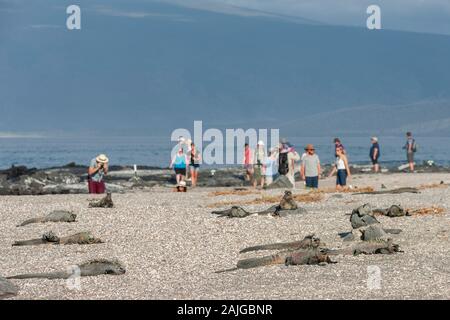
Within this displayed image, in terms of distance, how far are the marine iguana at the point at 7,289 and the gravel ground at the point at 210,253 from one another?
146 mm

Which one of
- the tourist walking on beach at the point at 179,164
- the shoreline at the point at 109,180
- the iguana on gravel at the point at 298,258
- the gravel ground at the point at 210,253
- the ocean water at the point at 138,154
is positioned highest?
the tourist walking on beach at the point at 179,164

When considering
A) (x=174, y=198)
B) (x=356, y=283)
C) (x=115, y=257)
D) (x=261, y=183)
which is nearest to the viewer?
(x=356, y=283)

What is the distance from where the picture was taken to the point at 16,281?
13500 mm

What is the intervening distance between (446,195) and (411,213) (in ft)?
17.4

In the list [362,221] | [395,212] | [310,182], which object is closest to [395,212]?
[395,212]

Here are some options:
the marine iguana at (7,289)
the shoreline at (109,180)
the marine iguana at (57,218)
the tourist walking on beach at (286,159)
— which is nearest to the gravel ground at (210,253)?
the marine iguana at (7,289)

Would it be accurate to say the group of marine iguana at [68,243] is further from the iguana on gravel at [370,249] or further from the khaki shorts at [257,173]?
the khaki shorts at [257,173]

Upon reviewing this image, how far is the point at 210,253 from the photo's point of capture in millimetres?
16703

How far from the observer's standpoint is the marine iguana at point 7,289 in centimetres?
1223

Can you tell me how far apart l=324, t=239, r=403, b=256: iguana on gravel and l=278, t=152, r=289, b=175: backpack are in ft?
52.1

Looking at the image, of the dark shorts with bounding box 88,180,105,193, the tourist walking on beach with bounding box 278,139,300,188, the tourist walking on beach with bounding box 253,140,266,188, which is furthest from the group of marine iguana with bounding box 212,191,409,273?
the tourist walking on beach with bounding box 253,140,266,188

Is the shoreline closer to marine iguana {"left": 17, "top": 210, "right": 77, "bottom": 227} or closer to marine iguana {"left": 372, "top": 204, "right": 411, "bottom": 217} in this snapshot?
marine iguana {"left": 17, "top": 210, "right": 77, "bottom": 227}
